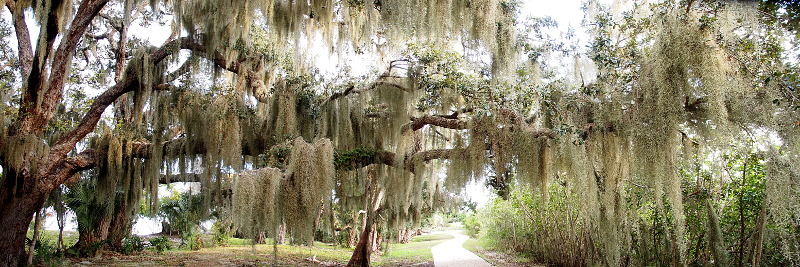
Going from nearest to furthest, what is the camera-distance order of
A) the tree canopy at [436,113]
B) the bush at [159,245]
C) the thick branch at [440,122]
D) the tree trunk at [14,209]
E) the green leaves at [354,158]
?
the tree canopy at [436,113], the tree trunk at [14,209], the thick branch at [440,122], the green leaves at [354,158], the bush at [159,245]

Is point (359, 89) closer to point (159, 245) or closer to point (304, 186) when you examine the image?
point (304, 186)

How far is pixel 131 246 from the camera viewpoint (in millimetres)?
9586

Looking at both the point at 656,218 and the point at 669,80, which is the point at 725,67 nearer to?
the point at 669,80


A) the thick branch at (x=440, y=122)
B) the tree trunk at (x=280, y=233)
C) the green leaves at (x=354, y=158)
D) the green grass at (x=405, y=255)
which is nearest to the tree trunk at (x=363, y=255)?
the tree trunk at (x=280, y=233)

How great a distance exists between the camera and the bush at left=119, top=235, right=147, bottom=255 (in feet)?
30.7

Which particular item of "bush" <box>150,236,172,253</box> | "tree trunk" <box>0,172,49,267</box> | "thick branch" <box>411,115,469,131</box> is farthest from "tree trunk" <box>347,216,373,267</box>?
"tree trunk" <box>0,172,49,267</box>

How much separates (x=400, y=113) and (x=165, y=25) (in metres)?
6.36

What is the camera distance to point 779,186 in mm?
3295

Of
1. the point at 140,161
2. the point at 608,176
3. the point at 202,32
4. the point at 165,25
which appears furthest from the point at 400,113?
the point at 165,25

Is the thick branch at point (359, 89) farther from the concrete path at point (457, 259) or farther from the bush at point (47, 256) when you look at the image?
the concrete path at point (457, 259)

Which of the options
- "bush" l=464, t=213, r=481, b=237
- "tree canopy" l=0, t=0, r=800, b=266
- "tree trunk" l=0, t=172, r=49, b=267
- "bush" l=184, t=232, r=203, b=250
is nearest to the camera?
"tree canopy" l=0, t=0, r=800, b=266

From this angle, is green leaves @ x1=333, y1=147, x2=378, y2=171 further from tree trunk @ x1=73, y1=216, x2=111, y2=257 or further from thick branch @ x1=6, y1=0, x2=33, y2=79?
tree trunk @ x1=73, y1=216, x2=111, y2=257

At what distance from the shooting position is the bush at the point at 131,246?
9.35m

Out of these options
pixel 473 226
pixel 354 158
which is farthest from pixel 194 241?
pixel 473 226
